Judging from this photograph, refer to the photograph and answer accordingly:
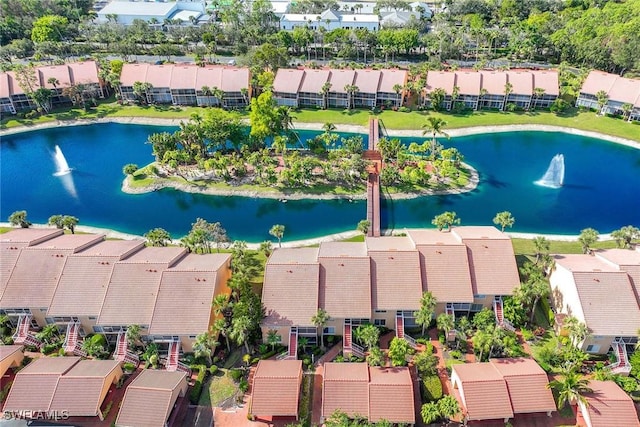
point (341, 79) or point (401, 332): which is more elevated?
point (341, 79)

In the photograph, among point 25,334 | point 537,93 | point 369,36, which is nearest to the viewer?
point 25,334

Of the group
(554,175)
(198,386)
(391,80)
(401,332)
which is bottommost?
(198,386)

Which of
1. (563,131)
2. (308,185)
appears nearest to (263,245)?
(308,185)

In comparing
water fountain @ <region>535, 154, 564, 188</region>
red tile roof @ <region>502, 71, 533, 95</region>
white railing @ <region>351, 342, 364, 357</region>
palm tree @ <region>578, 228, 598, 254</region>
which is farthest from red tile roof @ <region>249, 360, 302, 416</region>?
red tile roof @ <region>502, 71, 533, 95</region>

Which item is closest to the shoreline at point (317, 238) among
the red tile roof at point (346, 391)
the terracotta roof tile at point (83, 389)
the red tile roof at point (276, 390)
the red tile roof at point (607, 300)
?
the red tile roof at point (607, 300)

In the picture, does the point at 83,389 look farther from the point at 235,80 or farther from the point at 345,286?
the point at 235,80

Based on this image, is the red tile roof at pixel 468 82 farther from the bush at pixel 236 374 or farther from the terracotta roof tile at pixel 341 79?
the bush at pixel 236 374

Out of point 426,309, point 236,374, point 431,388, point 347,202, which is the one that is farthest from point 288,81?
point 431,388
